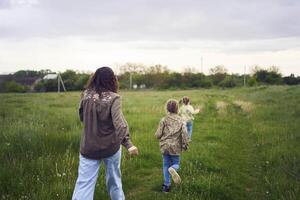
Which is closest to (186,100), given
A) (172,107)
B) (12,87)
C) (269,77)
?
(172,107)

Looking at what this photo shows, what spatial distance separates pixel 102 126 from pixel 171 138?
2.00 meters

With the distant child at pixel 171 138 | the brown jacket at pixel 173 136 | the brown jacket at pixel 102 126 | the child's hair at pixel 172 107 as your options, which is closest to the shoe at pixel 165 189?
the distant child at pixel 171 138

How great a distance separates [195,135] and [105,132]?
764cm

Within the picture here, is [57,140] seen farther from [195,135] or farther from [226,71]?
[226,71]

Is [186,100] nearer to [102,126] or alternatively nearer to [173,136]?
[173,136]

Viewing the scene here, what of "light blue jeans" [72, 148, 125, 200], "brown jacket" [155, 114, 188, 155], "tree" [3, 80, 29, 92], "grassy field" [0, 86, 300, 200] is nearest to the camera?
"light blue jeans" [72, 148, 125, 200]

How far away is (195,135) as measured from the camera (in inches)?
467

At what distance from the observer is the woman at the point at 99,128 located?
4.50 metres

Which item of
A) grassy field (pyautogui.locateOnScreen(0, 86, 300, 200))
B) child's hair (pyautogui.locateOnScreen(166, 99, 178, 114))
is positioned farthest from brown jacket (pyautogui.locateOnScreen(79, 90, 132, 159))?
child's hair (pyautogui.locateOnScreen(166, 99, 178, 114))

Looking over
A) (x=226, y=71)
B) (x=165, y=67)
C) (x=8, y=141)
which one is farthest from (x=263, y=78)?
(x=8, y=141)

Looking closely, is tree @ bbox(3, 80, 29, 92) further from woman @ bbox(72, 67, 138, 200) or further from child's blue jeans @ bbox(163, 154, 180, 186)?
woman @ bbox(72, 67, 138, 200)

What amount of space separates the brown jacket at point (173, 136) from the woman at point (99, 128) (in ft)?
5.70

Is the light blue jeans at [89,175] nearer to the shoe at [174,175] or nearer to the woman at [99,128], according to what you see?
the woman at [99,128]

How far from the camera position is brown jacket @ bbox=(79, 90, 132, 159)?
4.50 m
